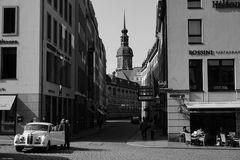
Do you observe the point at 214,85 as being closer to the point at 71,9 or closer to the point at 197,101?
the point at 197,101

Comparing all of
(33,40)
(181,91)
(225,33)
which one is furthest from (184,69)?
(33,40)

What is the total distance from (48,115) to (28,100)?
12.1ft

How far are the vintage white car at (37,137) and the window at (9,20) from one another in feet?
39.5

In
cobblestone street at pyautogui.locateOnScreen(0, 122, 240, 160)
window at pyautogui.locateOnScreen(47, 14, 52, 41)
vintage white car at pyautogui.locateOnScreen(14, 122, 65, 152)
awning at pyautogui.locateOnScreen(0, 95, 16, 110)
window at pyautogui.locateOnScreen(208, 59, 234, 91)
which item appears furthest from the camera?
window at pyautogui.locateOnScreen(47, 14, 52, 41)

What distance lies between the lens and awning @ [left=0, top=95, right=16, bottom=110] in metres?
31.9

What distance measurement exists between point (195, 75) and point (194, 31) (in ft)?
10.8

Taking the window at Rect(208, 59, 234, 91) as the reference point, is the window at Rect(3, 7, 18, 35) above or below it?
above

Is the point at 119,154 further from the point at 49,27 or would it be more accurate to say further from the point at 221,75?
the point at 49,27

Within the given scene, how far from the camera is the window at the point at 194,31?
32250 mm

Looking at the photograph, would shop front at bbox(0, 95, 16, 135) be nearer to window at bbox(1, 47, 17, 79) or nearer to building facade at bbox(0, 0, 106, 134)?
building facade at bbox(0, 0, 106, 134)

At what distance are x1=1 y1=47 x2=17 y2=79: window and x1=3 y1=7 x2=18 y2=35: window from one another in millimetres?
1395

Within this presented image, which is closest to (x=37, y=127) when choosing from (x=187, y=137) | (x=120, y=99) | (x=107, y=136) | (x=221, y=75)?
(x=187, y=137)

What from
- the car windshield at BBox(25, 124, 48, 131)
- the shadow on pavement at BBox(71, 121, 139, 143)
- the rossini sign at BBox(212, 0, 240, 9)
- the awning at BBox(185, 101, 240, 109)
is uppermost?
the rossini sign at BBox(212, 0, 240, 9)

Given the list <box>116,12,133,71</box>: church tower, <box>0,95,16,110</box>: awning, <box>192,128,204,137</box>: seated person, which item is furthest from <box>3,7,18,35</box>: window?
<box>116,12,133,71</box>: church tower
